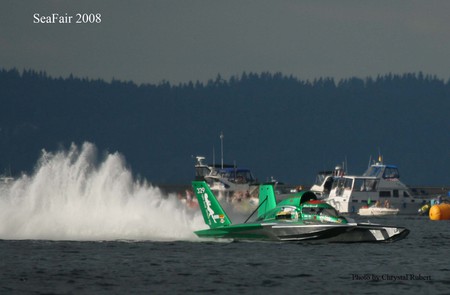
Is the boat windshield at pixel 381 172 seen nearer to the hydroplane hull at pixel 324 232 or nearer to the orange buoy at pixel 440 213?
the orange buoy at pixel 440 213

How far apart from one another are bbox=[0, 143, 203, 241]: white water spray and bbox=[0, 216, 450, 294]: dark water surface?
4254mm

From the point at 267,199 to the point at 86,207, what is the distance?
1084 centimetres

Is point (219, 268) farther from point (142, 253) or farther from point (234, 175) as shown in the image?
point (234, 175)

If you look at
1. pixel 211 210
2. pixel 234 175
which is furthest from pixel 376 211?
pixel 211 210

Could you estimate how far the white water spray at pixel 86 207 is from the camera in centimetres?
5638

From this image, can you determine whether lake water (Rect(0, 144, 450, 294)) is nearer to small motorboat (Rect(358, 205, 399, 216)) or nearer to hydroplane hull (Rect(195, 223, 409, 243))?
hydroplane hull (Rect(195, 223, 409, 243))

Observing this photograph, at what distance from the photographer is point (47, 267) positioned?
1542 inches

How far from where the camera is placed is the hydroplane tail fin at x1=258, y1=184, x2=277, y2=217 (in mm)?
53750

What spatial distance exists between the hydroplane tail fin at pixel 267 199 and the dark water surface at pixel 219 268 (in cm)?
285

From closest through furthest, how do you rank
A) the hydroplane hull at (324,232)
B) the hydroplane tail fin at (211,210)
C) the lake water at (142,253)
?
the lake water at (142,253)
the hydroplane hull at (324,232)
the hydroplane tail fin at (211,210)

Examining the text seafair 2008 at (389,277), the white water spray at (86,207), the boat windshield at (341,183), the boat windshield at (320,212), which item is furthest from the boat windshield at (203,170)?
the text seafair 2008 at (389,277)

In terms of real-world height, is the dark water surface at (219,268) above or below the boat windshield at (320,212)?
below

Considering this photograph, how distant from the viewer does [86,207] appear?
191 ft

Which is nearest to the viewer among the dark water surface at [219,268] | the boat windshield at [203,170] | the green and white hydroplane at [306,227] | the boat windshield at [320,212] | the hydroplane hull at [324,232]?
the dark water surface at [219,268]
